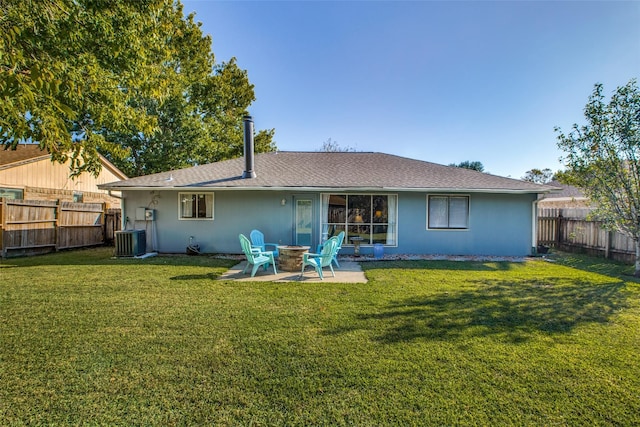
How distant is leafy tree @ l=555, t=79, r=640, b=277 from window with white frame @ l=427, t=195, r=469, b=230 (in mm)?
3167

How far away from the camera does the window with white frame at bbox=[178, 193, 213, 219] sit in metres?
10.7

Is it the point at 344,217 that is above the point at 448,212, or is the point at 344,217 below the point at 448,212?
below

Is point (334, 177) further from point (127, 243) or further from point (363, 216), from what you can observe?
point (127, 243)

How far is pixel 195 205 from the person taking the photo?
35.4 ft

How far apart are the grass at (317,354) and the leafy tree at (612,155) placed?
9.40 feet

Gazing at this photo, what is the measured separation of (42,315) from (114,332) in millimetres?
1537

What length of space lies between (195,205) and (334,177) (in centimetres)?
496

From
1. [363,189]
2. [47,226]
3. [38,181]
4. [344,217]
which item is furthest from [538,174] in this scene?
[38,181]

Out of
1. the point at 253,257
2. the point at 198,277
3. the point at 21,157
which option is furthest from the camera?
the point at 21,157

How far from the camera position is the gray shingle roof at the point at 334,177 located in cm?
1009

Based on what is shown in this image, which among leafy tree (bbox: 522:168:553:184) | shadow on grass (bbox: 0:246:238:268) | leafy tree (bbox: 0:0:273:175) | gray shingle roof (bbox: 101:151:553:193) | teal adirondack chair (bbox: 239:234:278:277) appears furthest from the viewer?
leafy tree (bbox: 522:168:553:184)

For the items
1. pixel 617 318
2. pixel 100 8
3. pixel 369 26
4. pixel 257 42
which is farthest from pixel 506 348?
pixel 257 42

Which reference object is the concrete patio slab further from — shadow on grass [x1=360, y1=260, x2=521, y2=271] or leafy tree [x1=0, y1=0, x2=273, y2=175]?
leafy tree [x1=0, y1=0, x2=273, y2=175]

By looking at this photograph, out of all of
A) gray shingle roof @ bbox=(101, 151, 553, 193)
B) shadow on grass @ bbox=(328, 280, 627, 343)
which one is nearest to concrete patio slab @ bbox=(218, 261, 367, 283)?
shadow on grass @ bbox=(328, 280, 627, 343)
